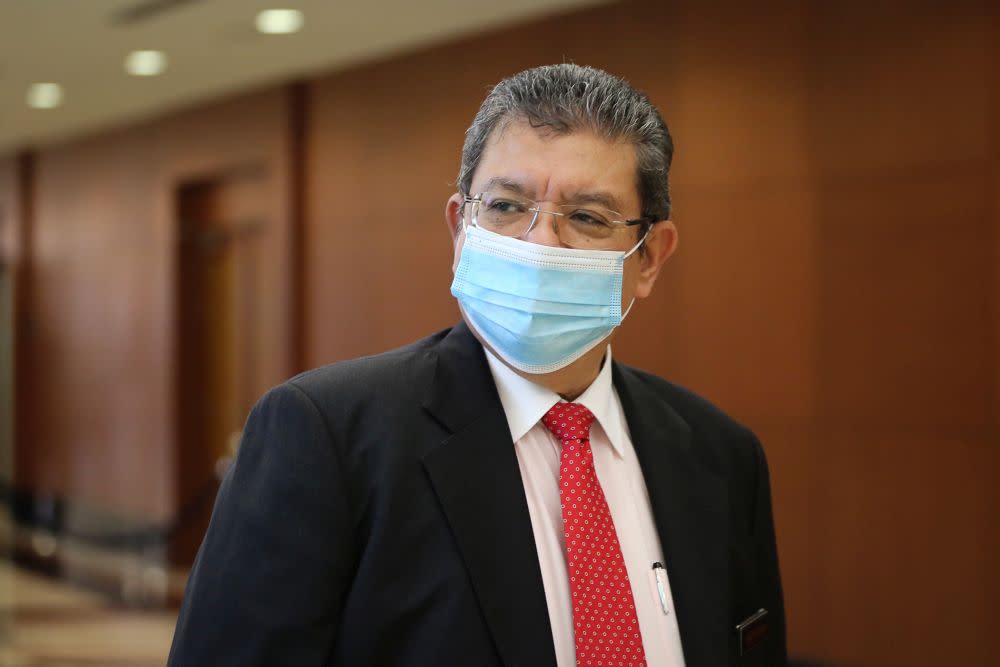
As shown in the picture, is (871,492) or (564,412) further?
(871,492)

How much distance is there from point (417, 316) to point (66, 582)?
3.81 meters

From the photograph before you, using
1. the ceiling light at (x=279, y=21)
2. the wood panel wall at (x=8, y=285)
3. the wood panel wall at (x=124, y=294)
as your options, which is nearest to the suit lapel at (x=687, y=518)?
the ceiling light at (x=279, y=21)

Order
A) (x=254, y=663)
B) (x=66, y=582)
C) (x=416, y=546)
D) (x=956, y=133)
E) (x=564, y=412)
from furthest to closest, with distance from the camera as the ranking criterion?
1. (x=66, y=582)
2. (x=956, y=133)
3. (x=564, y=412)
4. (x=416, y=546)
5. (x=254, y=663)

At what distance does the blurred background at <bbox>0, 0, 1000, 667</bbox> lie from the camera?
4.49 m

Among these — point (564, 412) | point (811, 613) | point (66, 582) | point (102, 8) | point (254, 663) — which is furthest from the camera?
point (66, 582)

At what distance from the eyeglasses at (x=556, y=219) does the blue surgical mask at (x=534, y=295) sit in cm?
2

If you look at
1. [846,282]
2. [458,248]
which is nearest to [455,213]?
[458,248]

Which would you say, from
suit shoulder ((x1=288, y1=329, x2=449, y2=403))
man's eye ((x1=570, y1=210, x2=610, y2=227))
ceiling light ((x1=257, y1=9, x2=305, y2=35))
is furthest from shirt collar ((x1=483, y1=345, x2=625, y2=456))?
ceiling light ((x1=257, y1=9, x2=305, y2=35))

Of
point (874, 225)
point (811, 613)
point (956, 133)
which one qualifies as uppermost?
point (956, 133)

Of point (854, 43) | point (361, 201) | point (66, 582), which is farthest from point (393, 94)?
point (66, 582)

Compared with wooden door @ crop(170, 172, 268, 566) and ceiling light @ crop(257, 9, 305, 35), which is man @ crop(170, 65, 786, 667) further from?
wooden door @ crop(170, 172, 268, 566)

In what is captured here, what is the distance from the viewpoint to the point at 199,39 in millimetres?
6250

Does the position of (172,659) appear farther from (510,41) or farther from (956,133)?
(510,41)

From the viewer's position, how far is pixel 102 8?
5566 mm
